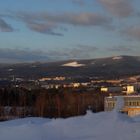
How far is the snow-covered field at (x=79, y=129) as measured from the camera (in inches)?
384

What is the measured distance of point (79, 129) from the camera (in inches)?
407

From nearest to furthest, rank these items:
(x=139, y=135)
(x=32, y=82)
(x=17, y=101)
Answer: (x=139, y=135) → (x=17, y=101) → (x=32, y=82)

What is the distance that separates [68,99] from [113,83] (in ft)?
259

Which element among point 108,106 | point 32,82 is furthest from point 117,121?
point 32,82

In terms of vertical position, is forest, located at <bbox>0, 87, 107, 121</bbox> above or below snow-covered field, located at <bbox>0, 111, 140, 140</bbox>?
above

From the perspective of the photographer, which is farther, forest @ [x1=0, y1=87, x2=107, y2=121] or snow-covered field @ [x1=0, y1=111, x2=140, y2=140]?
forest @ [x1=0, y1=87, x2=107, y2=121]

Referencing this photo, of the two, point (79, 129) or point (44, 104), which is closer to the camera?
point (79, 129)

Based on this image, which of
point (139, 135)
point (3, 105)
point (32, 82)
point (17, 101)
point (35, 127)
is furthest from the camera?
point (32, 82)

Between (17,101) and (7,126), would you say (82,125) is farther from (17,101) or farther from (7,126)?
(17,101)

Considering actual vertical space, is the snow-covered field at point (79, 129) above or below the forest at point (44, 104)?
below

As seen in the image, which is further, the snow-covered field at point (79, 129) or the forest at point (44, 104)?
the forest at point (44, 104)

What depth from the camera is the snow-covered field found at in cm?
975

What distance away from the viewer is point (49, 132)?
9.99 metres

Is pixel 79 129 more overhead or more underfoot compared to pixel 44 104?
more underfoot
